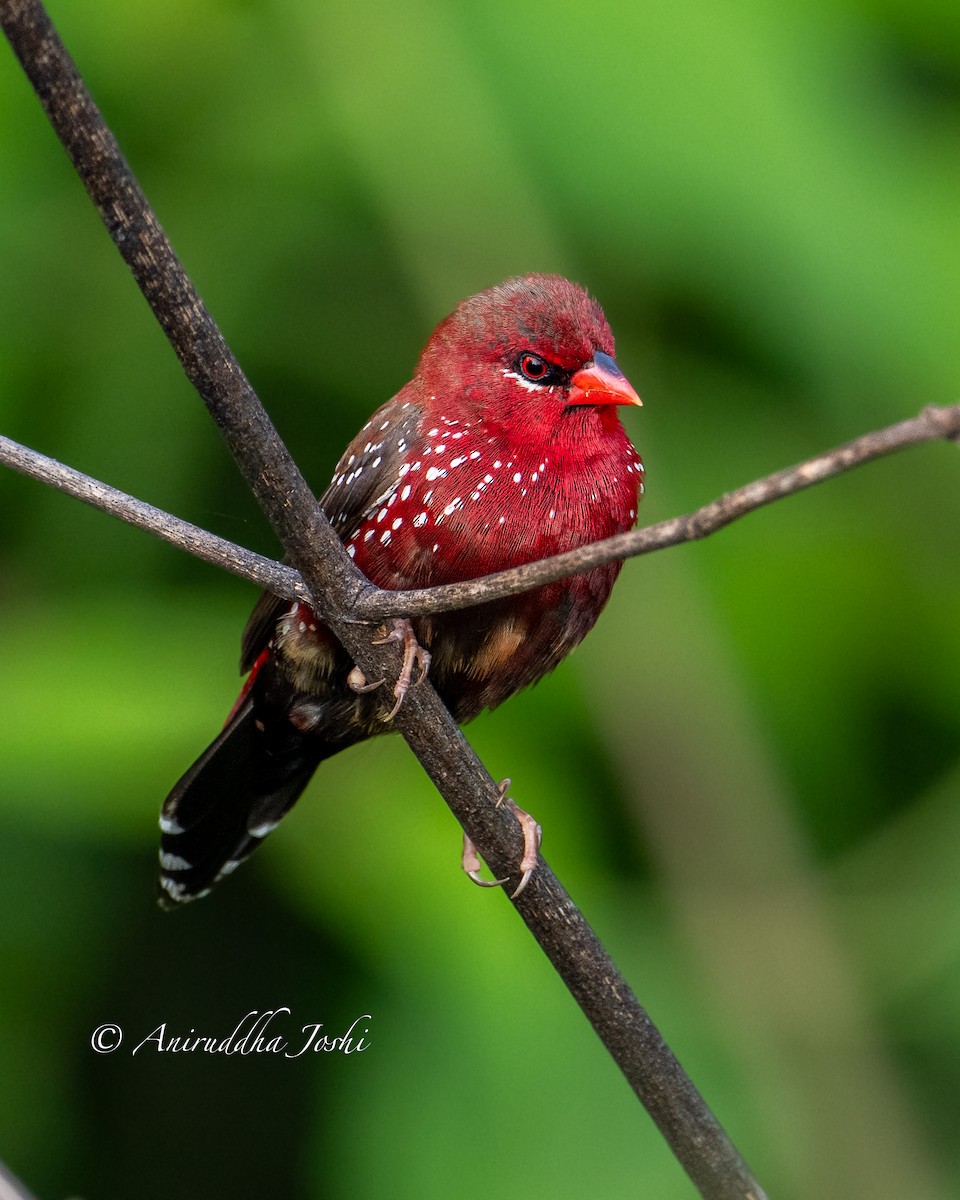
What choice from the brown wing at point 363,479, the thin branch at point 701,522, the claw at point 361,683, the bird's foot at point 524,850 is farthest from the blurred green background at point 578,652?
the thin branch at point 701,522

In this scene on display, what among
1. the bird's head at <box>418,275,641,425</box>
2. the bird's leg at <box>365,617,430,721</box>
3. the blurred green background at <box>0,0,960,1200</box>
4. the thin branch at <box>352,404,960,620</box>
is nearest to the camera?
the thin branch at <box>352,404,960,620</box>

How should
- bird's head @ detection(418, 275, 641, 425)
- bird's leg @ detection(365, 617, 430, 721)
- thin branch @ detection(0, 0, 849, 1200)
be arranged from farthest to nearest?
bird's head @ detection(418, 275, 641, 425)
bird's leg @ detection(365, 617, 430, 721)
thin branch @ detection(0, 0, 849, 1200)

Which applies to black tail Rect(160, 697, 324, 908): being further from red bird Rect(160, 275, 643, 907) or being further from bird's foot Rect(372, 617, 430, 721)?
bird's foot Rect(372, 617, 430, 721)

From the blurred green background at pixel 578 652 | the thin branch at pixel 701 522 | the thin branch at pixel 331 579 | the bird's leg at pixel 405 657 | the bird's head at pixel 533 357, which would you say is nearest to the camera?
the thin branch at pixel 701 522

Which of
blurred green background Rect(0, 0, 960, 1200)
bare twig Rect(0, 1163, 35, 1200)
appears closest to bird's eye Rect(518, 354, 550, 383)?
blurred green background Rect(0, 0, 960, 1200)

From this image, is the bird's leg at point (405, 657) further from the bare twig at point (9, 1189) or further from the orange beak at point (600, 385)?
the bare twig at point (9, 1189)

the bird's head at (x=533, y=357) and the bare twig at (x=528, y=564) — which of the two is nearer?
the bare twig at (x=528, y=564)

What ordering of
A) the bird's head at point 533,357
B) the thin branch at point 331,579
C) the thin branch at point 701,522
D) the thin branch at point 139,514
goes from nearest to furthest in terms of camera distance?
the thin branch at point 701,522, the thin branch at point 331,579, the thin branch at point 139,514, the bird's head at point 533,357
